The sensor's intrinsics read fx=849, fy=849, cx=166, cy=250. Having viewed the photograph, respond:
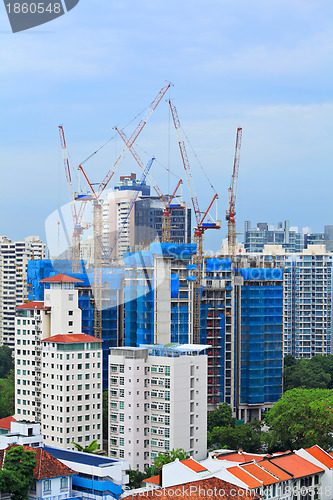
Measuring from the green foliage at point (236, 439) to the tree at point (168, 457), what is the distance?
391cm

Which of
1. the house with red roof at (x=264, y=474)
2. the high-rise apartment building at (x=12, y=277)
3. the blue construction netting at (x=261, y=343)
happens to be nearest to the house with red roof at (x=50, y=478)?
the house with red roof at (x=264, y=474)

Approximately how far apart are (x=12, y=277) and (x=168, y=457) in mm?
32388

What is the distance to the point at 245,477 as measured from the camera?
1750 cm

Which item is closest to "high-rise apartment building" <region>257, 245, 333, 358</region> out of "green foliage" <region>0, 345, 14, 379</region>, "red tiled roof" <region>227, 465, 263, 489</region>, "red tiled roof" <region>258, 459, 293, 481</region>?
"green foliage" <region>0, 345, 14, 379</region>

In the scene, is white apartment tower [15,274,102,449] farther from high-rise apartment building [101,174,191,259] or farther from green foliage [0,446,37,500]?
high-rise apartment building [101,174,191,259]

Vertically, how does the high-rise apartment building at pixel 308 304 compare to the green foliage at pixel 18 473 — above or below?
above

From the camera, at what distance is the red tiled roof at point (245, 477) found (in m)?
17.3

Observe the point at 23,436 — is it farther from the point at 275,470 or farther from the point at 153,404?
the point at 275,470

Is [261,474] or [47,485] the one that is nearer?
[261,474]

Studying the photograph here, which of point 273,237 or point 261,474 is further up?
point 273,237

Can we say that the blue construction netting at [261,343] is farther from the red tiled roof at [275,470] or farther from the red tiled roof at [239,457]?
the red tiled roof at [275,470]

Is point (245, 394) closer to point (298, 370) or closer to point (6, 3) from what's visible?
point (298, 370)

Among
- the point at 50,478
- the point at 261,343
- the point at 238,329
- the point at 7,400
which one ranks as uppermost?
the point at 238,329

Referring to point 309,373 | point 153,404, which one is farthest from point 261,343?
point 153,404
